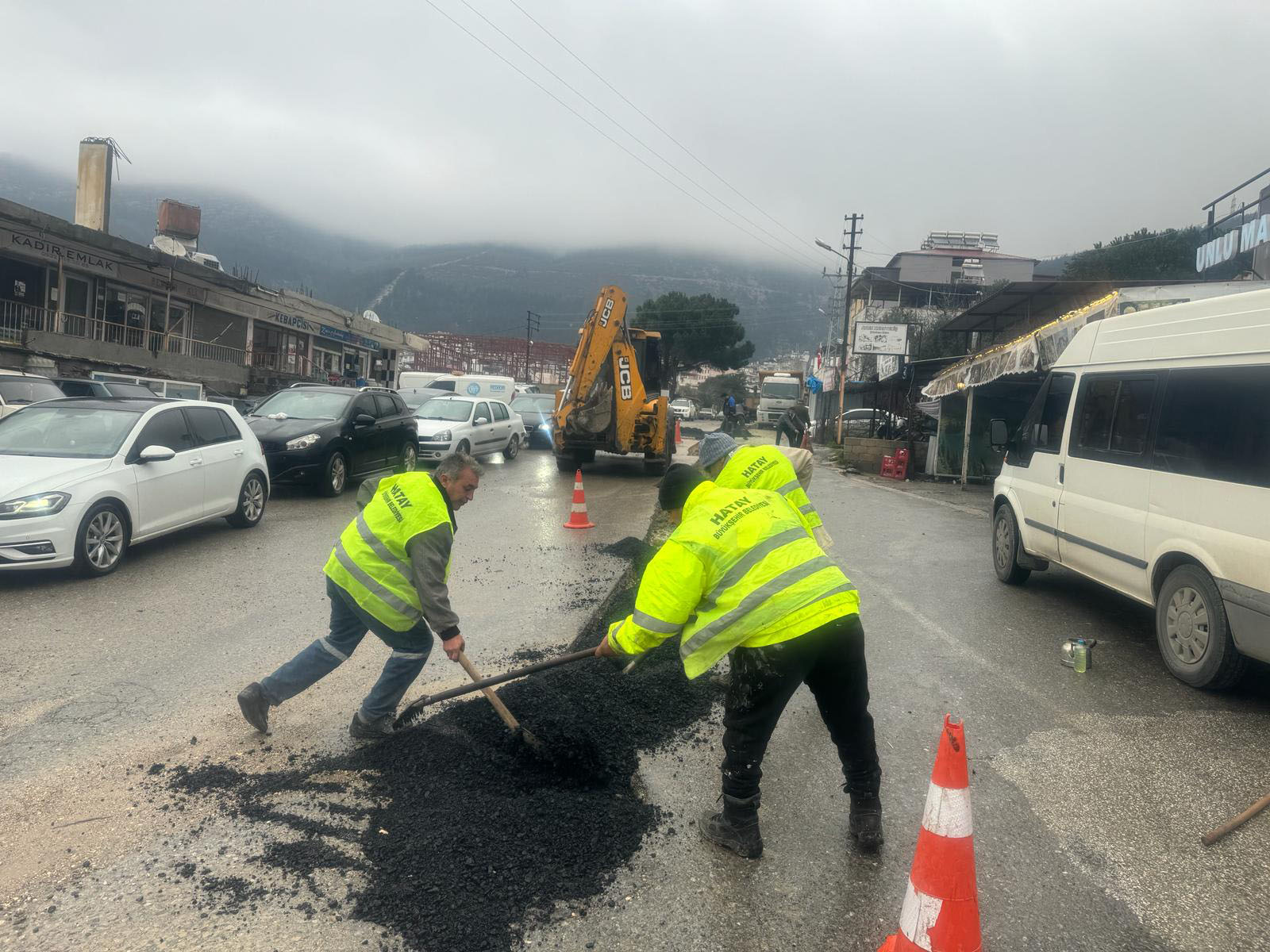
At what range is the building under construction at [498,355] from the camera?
7412cm

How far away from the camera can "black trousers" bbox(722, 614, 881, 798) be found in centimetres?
300

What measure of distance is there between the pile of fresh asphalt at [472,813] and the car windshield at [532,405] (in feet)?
72.6

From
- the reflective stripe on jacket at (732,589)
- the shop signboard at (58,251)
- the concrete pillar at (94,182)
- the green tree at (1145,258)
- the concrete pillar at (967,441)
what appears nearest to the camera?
the reflective stripe on jacket at (732,589)

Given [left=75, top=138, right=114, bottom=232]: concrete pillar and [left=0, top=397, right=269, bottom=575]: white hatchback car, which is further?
[left=75, top=138, right=114, bottom=232]: concrete pillar

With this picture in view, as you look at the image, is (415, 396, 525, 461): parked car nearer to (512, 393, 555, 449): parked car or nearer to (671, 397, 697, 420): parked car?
(512, 393, 555, 449): parked car

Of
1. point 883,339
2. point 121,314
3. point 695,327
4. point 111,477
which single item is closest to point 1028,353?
point 111,477

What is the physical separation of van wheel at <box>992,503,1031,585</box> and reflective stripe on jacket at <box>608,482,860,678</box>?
18.9ft

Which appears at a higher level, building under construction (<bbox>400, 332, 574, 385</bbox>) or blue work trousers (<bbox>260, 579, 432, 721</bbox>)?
building under construction (<bbox>400, 332, 574, 385</bbox>)

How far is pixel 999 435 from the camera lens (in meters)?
8.06

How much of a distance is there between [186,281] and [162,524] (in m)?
26.5

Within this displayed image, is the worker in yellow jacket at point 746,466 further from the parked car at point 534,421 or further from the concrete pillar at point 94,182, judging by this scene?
the concrete pillar at point 94,182

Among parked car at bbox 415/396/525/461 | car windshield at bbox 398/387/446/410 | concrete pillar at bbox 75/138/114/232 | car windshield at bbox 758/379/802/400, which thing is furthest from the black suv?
car windshield at bbox 758/379/802/400

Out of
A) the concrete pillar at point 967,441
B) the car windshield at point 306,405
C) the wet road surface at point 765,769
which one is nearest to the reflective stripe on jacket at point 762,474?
the wet road surface at point 765,769

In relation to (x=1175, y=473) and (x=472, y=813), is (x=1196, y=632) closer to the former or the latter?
(x=1175, y=473)
